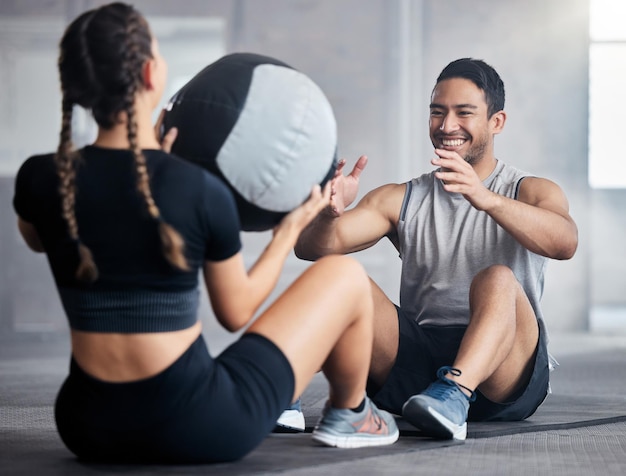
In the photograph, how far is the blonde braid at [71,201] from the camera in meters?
1.41

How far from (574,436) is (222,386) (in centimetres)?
93

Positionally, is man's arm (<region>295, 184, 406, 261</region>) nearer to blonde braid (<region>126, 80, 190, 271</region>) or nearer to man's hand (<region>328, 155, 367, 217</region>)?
man's hand (<region>328, 155, 367, 217</region>)

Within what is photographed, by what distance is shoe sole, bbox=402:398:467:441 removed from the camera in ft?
6.15

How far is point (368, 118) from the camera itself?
6.01m

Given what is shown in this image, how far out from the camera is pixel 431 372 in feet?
7.22

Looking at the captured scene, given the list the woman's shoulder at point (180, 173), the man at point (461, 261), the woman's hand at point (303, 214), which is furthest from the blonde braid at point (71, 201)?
the man at point (461, 261)

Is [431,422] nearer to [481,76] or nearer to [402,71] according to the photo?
[481,76]

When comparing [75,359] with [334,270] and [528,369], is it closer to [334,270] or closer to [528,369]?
[334,270]

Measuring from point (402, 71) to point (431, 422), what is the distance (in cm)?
435

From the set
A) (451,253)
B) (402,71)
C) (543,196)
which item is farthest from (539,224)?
(402,71)

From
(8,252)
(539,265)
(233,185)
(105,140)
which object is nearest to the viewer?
(105,140)

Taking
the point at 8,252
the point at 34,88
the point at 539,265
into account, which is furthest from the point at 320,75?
the point at 539,265

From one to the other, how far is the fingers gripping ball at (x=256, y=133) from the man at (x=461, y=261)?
1.15 ft

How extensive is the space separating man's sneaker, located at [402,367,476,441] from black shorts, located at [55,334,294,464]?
1.22 feet
